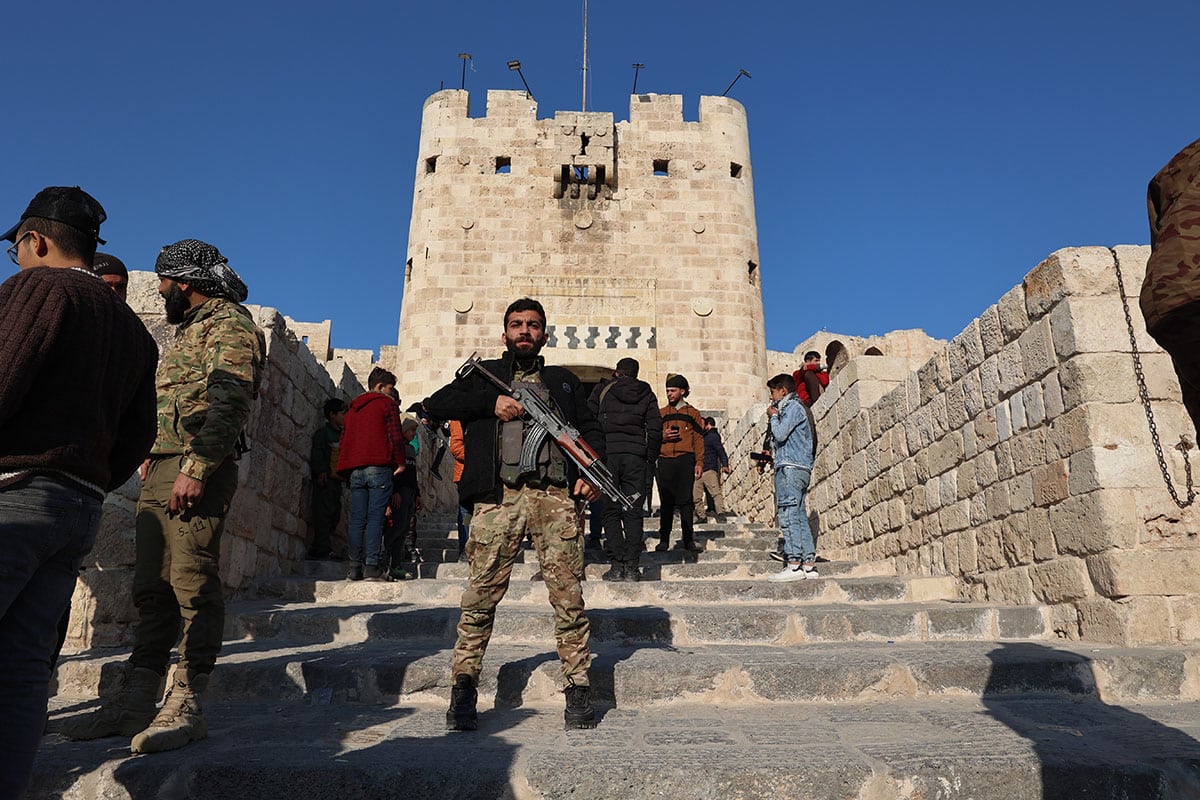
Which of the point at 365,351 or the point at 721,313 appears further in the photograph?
the point at 365,351

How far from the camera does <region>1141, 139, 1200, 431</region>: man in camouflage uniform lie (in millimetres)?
1575

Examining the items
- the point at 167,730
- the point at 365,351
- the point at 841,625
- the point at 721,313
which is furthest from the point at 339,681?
the point at 365,351

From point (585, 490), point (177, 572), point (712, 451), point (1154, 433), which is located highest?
point (712, 451)

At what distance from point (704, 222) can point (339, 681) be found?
1531cm

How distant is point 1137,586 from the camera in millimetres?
3984

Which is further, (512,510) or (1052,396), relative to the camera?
(1052,396)

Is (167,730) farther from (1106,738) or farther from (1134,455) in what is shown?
(1134,455)

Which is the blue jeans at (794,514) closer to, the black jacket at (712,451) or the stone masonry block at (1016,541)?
the stone masonry block at (1016,541)

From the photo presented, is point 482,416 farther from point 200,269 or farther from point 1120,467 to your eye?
point 1120,467

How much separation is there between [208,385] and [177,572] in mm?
696

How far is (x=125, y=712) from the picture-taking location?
115 inches

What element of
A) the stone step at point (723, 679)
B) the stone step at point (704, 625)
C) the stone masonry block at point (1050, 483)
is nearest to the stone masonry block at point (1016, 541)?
the stone masonry block at point (1050, 483)

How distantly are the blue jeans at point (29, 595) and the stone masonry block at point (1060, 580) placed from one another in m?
4.56

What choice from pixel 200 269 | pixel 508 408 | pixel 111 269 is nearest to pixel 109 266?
pixel 111 269
